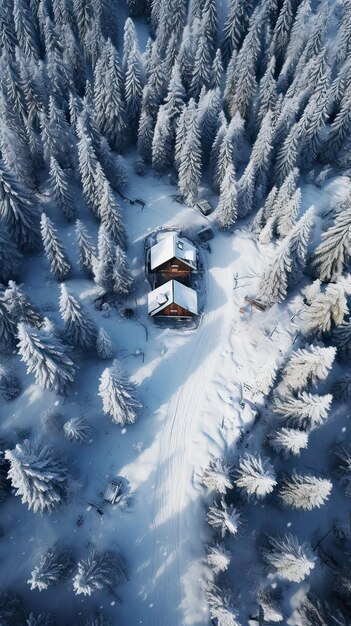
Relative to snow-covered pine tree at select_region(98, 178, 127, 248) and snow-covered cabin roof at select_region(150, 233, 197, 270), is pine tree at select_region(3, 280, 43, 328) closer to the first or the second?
snow-covered pine tree at select_region(98, 178, 127, 248)

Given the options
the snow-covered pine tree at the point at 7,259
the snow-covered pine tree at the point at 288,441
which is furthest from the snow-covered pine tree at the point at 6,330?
the snow-covered pine tree at the point at 288,441

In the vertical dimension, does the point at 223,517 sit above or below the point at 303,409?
below

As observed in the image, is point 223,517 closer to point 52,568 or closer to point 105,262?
point 52,568

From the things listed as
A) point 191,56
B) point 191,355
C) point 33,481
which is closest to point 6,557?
point 33,481

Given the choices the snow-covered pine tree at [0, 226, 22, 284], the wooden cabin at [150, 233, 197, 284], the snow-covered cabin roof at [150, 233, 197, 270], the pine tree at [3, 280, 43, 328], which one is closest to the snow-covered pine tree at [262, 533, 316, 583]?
the wooden cabin at [150, 233, 197, 284]

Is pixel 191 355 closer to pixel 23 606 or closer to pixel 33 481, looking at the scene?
pixel 33 481

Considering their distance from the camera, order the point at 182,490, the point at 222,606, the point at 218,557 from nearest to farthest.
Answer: the point at 222,606
the point at 218,557
the point at 182,490

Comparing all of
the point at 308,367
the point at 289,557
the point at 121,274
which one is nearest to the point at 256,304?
the point at 308,367
